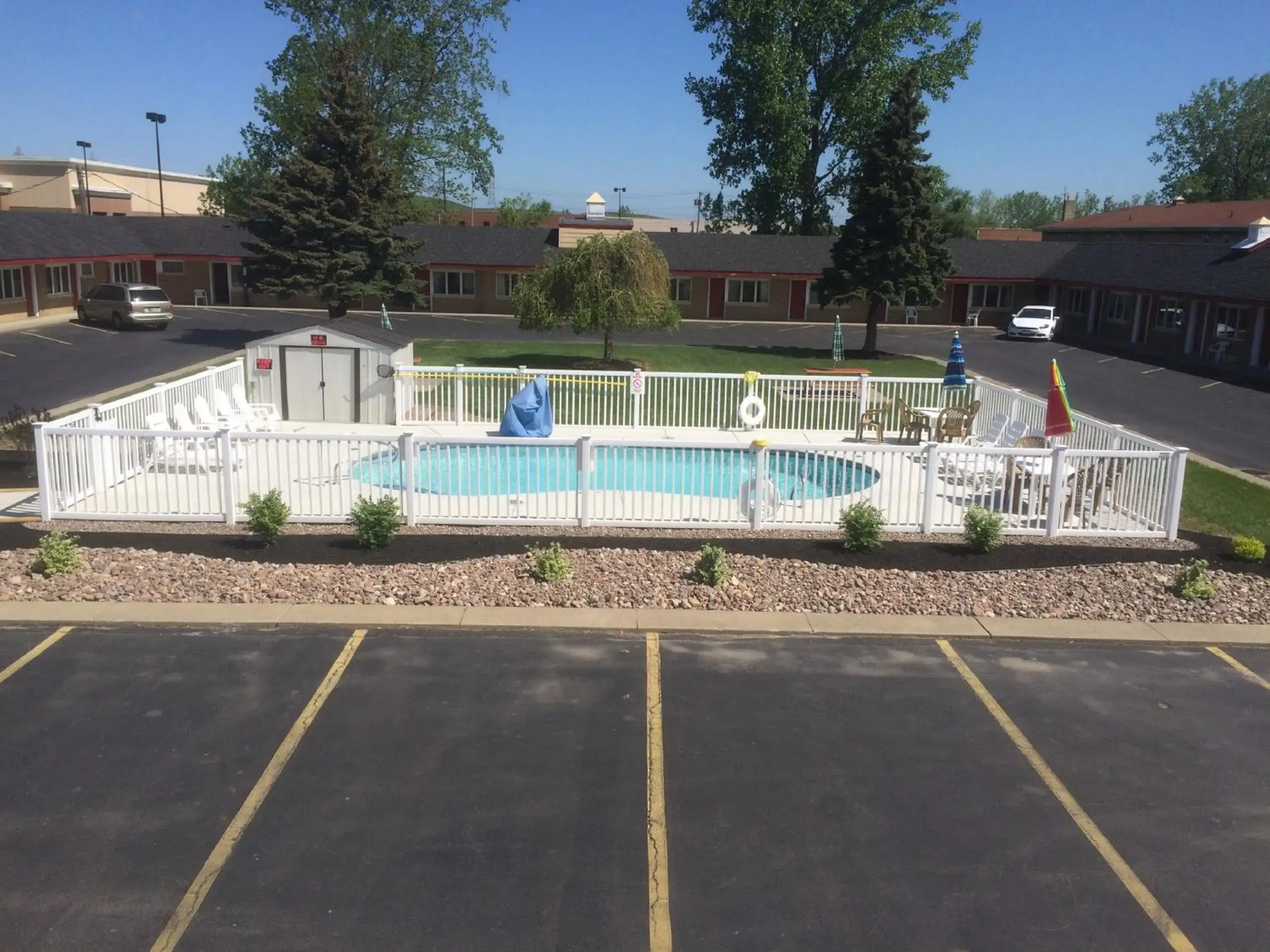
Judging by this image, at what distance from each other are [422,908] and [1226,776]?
5328 millimetres

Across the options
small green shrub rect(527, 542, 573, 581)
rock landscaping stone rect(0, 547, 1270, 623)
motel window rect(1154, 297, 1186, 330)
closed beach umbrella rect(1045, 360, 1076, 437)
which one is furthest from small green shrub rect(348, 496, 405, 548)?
motel window rect(1154, 297, 1186, 330)

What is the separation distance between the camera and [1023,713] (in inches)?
324

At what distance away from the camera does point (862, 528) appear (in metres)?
11.2

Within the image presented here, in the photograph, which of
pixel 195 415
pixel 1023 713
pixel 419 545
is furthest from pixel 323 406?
pixel 1023 713

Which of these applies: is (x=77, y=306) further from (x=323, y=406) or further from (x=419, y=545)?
(x=419, y=545)

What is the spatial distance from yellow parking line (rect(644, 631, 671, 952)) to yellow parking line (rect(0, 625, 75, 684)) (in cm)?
501

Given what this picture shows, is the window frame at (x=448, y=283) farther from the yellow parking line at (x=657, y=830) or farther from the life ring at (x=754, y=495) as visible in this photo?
the yellow parking line at (x=657, y=830)

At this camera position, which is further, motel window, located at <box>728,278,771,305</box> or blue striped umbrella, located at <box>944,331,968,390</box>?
motel window, located at <box>728,278,771,305</box>

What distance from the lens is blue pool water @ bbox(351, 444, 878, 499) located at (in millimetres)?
12219

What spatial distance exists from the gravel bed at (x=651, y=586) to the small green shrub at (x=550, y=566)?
0.07 m

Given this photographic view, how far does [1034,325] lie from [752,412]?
30855 mm

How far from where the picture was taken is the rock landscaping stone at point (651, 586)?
10.4 metres

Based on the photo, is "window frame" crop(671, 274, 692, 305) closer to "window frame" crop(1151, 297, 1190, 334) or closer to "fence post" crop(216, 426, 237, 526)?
"window frame" crop(1151, 297, 1190, 334)

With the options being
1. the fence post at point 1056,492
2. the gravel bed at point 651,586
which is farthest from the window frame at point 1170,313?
the gravel bed at point 651,586
